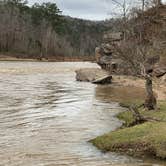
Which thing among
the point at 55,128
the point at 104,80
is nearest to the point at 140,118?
the point at 55,128

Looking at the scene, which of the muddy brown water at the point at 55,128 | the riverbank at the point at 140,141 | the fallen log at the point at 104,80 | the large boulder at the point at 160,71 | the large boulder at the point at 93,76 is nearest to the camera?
the muddy brown water at the point at 55,128

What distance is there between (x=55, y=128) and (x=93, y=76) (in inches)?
1027

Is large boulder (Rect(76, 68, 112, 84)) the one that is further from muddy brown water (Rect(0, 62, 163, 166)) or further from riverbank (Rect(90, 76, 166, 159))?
riverbank (Rect(90, 76, 166, 159))

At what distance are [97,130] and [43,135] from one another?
2.09 metres

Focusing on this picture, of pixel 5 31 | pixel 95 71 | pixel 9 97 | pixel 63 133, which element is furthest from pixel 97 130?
pixel 5 31

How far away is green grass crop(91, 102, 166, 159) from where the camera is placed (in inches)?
470

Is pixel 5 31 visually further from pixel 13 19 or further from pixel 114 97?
pixel 114 97

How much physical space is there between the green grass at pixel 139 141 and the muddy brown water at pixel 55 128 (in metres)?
0.38

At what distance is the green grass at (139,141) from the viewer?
11.9 meters

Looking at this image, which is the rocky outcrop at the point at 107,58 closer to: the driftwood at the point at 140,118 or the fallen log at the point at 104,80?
the fallen log at the point at 104,80

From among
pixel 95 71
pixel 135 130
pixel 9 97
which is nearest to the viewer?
pixel 135 130

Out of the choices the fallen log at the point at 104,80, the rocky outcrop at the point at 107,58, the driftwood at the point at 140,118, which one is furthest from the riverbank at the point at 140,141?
the rocky outcrop at the point at 107,58

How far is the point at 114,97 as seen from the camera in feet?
90.2

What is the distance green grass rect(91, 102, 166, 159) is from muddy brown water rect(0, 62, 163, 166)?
0.38m
